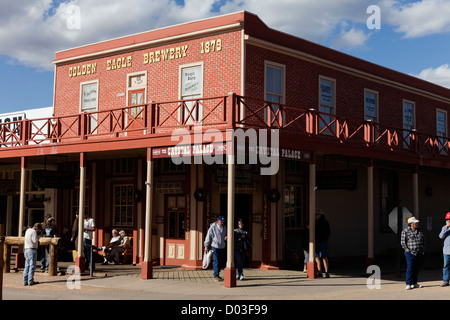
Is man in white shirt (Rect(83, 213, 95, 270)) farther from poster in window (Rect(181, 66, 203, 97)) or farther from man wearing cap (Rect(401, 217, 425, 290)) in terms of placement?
man wearing cap (Rect(401, 217, 425, 290))

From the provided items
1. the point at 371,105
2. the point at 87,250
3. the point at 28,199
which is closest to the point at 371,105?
the point at 371,105

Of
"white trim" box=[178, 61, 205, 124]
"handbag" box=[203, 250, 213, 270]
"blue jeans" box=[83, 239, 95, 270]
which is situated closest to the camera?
"blue jeans" box=[83, 239, 95, 270]

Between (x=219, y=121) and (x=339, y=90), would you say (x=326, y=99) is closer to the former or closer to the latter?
(x=339, y=90)

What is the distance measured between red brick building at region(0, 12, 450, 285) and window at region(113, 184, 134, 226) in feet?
0.13

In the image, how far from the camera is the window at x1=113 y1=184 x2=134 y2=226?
66.3 ft

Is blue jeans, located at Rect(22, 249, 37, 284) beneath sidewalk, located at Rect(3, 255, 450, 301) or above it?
above

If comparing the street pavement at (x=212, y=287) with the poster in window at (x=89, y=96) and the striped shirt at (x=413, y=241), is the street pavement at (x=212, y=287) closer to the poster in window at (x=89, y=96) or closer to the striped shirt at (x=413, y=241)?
the striped shirt at (x=413, y=241)

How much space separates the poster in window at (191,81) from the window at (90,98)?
400cm

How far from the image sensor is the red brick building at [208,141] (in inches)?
668

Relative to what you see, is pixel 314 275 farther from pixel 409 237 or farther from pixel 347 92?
pixel 347 92

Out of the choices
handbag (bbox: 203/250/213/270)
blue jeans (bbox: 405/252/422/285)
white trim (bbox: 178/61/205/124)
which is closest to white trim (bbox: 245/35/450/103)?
white trim (bbox: 178/61/205/124)

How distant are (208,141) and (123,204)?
274 inches

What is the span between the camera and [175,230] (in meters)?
18.9
